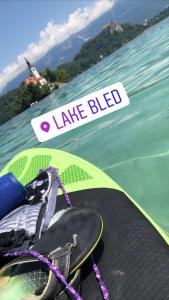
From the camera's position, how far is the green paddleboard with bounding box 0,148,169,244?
2877mm

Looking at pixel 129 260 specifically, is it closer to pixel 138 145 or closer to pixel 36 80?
pixel 138 145

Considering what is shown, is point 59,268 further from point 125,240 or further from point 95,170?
point 95,170

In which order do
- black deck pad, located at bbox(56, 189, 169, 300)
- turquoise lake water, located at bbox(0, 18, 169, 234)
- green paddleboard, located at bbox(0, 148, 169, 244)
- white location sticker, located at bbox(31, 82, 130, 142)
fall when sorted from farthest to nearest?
1. white location sticker, located at bbox(31, 82, 130, 142)
2. turquoise lake water, located at bbox(0, 18, 169, 234)
3. green paddleboard, located at bbox(0, 148, 169, 244)
4. black deck pad, located at bbox(56, 189, 169, 300)

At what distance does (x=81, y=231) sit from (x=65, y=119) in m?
2.77

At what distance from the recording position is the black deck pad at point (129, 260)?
1718 mm

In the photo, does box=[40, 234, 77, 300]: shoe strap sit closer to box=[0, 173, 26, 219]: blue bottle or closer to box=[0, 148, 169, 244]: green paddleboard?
box=[0, 148, 169, 244]: green paddleboard

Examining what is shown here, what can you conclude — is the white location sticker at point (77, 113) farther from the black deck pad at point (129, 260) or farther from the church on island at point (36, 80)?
the church on island at point (36, 80)

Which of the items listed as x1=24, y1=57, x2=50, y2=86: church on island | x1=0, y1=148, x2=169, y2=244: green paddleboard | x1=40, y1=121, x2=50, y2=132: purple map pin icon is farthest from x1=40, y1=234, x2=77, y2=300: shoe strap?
x1=24, y1=57, x2=50, y2=86: church on island

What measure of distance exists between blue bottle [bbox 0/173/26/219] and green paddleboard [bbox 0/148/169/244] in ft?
1.38

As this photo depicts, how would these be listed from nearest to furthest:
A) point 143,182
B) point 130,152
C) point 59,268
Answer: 1. point 59,268
2. point 143,182
3. point 130,152

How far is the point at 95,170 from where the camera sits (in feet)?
10.3

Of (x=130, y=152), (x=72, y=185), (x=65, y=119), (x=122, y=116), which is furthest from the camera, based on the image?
(x=122, y=116)

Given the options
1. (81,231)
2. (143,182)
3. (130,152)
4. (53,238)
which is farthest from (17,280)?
(130,152)

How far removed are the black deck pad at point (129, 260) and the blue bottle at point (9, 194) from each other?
0.63m
